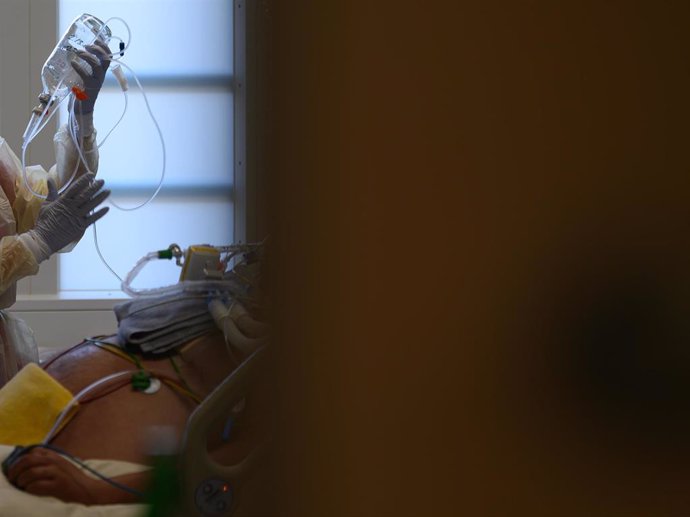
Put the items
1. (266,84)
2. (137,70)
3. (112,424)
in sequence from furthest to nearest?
1. (137,70)
2. (112,424)
3. (266,84)

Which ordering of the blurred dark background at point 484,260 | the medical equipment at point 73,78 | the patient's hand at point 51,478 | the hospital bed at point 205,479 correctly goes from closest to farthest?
the blurred dark background at point 484,260 < the hospital bed at point 205,479 < the patient's hand at point 51,478 < the medical equipment at point 73,78

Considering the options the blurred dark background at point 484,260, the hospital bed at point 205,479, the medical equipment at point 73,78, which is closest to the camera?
the blurred dark background at point 484,260

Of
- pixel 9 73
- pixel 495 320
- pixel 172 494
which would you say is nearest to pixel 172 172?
pixel 9 73

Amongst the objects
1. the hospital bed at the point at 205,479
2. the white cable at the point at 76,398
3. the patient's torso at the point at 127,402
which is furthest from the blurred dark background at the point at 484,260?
the white cable at the point at 76,398

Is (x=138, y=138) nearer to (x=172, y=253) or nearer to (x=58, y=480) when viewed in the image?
(x=172, y=253)

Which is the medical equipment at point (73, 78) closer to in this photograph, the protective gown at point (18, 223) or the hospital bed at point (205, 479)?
the protective gown at point (18, 223)

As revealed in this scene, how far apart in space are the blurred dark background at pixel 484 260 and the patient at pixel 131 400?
0.22 meters

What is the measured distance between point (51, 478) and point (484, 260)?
552 millimetres

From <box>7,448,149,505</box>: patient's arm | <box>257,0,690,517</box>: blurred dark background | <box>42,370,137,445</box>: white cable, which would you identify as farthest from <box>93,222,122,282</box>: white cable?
<box>257,0,690,517</box>: blurred dark background

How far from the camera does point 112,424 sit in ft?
2.74

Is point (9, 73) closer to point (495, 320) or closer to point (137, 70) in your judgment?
point (137, 70)

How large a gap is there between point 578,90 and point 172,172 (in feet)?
1.71

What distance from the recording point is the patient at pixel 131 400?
2.54 ft

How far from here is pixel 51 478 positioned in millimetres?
800
